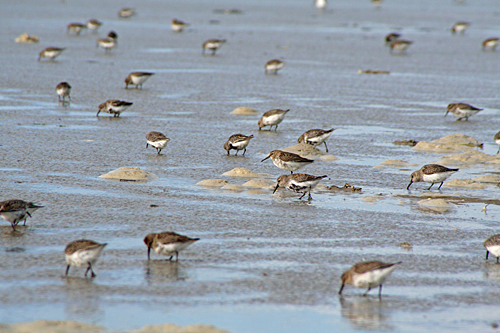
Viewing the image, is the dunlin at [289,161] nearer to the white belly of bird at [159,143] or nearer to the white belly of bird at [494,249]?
the white belly of bird at [159,143]

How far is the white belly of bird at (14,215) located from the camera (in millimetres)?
8750

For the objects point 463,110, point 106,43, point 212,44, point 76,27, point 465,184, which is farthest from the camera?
point 76,27

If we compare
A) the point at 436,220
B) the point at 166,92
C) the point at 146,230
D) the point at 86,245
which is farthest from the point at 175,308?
the point at 166,92

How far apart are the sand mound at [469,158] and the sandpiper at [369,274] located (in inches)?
280

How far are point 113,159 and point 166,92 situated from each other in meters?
8.49

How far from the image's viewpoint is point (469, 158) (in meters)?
13.9

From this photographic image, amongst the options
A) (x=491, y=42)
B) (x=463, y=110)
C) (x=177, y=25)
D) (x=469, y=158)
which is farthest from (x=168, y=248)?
(x=177, y=25)

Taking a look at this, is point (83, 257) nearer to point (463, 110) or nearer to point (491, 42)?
point (463, 110)

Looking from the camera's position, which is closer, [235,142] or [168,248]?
[168,248]

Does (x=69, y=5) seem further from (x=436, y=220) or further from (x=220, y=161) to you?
(x=436, y=220)

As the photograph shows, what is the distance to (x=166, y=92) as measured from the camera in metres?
21.3

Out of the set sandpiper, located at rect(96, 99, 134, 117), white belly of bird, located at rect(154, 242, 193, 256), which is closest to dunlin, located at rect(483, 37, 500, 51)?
sandpiper, located at rect(96, 99, 134, 117)

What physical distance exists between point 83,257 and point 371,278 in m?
3.24

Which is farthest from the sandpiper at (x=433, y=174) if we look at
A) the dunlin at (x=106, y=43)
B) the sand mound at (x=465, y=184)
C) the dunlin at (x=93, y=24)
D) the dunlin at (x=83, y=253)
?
the dunlin at (x=93, y=24)
